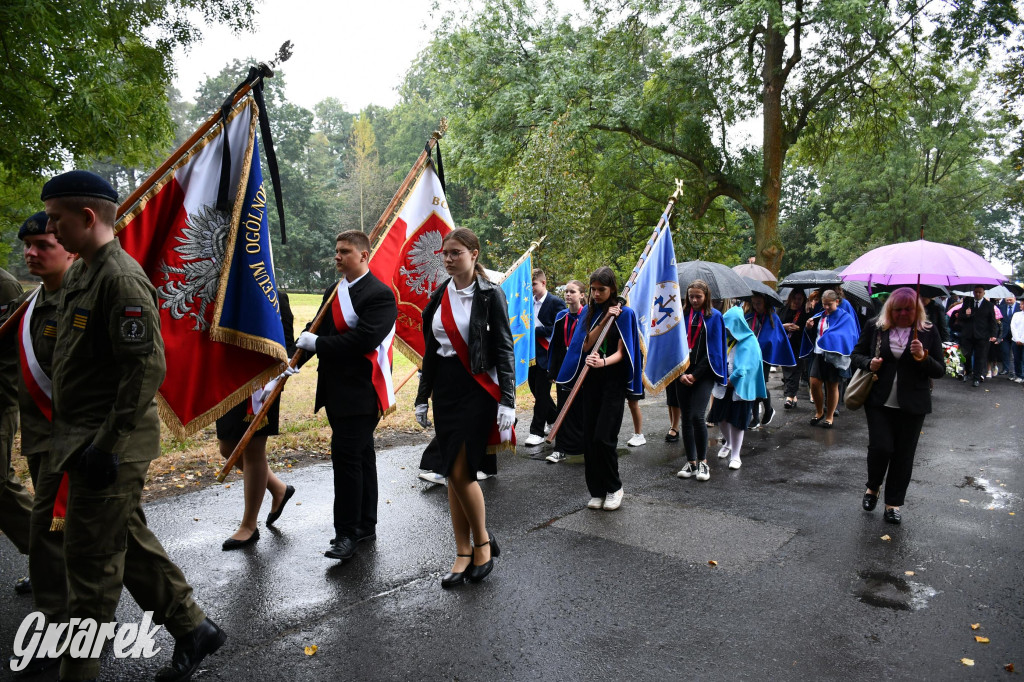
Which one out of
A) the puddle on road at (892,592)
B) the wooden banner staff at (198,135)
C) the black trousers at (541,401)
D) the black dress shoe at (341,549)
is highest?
the wooden banner staff at (198,135)

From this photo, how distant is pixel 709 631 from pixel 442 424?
189cm

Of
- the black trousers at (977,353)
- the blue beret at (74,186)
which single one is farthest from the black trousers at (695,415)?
the black trousers at (977,353)

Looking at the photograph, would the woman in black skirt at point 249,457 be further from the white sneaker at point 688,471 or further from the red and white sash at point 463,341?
the white sneaker at point 688,471

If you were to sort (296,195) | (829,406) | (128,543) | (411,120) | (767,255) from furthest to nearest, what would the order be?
1. (411,120)
2. (296,195)
3. (767,255)
4. (829,406)
5. (128,543)

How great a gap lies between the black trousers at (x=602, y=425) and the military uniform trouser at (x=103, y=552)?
347 centimetres

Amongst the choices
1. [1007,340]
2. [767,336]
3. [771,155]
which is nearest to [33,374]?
[767,336]

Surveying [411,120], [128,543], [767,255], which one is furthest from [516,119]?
[411,120]

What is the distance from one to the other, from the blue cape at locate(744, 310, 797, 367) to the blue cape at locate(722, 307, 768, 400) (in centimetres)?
238

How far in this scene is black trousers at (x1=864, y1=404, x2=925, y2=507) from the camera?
568cm

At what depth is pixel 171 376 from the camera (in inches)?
163

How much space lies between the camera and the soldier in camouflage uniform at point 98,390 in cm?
280

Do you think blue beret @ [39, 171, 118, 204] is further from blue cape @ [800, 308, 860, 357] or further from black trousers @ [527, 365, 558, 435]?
blue cape @ [800, 308, 860, 357]

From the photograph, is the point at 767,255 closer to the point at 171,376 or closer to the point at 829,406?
the point at 829,406

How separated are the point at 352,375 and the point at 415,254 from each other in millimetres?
2445
